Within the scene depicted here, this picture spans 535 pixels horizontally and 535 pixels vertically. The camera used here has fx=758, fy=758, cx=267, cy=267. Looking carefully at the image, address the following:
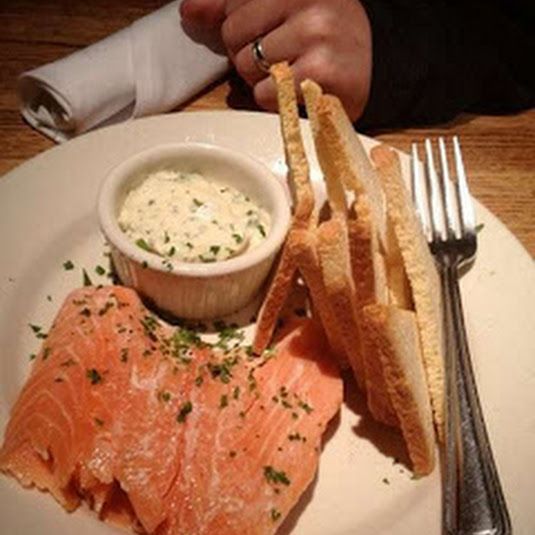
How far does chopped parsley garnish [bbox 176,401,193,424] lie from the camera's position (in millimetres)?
1388

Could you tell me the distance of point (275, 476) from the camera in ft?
4.36

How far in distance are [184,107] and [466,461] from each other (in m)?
1.45

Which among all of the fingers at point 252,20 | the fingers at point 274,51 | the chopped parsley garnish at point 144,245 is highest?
the fingers at point 252,20

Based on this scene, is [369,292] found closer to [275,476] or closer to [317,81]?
[275,476]

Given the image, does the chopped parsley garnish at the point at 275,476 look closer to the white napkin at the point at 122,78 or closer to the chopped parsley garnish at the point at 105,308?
the chopped parsley garnish at the point at 105,308

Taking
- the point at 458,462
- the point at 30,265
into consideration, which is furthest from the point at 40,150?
Answer: the point at 458,462

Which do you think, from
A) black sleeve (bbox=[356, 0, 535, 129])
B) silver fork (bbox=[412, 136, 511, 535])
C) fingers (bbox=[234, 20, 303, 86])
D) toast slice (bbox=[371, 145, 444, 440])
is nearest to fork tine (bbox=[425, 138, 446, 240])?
silver fork (bbox=[412, 136, 511, 535])

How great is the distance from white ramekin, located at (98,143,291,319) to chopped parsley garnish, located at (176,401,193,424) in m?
0.31

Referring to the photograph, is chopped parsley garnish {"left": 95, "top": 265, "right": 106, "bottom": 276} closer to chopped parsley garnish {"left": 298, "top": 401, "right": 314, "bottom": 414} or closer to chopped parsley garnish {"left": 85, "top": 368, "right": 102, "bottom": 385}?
chopped parsley garnish {"left": 85, "top": 368, "right": 102, "bottom": 385}

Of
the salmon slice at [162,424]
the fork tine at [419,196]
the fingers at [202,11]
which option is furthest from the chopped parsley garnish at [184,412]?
the fingers at [202,11]

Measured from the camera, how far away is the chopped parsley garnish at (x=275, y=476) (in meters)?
1.33

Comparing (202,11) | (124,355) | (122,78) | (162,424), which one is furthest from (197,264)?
(202,11)

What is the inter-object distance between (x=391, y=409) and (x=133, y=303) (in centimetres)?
58

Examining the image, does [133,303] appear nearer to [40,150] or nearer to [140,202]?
[140,202]
